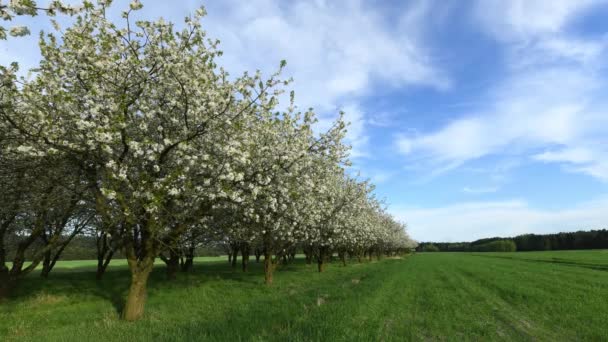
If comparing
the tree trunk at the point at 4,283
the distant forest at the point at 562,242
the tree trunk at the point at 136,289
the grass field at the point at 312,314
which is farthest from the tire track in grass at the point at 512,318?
the distant forest at the point at 562,242

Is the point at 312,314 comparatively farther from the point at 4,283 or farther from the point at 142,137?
the point at 4,283

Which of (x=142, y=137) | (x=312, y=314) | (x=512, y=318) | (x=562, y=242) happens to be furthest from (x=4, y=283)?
(x=562, y=242)

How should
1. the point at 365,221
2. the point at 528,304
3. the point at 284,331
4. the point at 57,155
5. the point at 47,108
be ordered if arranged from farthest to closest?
the point at 365,221
the point at 528,304
the point at 57,155
the point at 47,108
the point at 284,331

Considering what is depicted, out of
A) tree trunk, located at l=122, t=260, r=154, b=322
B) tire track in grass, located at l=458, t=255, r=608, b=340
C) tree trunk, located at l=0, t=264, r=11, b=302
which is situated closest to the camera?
tire track in grass, located at l=458, t=255, r=608, b=340

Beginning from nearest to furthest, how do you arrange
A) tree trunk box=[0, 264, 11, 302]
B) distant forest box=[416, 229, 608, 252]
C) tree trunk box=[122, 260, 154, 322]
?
tree trunk box=[122, 260, 154, 322] < tree trunk box=[0, 264, 11, 302] < distant forest box=[416, 229, 608, 252]

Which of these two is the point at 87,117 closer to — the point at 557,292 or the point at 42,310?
the point at 42,310

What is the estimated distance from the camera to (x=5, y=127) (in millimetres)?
13352

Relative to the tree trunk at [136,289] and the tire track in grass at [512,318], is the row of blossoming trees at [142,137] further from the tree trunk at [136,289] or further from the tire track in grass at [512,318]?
the tire track in grass at [512,318]

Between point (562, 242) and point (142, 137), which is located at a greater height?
point (142, 137)

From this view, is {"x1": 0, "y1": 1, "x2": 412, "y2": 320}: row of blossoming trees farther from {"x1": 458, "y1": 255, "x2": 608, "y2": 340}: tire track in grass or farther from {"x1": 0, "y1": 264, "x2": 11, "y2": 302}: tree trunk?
{"x1": 458, "y1": 255, "x2": 608, "y2": 340}: tire track in grass

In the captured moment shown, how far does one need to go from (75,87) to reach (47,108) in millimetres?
1176

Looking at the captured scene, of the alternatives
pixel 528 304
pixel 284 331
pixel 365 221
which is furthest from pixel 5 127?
pixel 365 221

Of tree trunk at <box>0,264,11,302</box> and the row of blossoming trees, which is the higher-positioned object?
the row of blossoming trees

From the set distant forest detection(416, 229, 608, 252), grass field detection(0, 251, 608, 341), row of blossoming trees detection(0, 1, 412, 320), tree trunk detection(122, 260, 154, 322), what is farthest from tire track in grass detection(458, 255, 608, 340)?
distant forest detection(416, 229, 608, 252)
